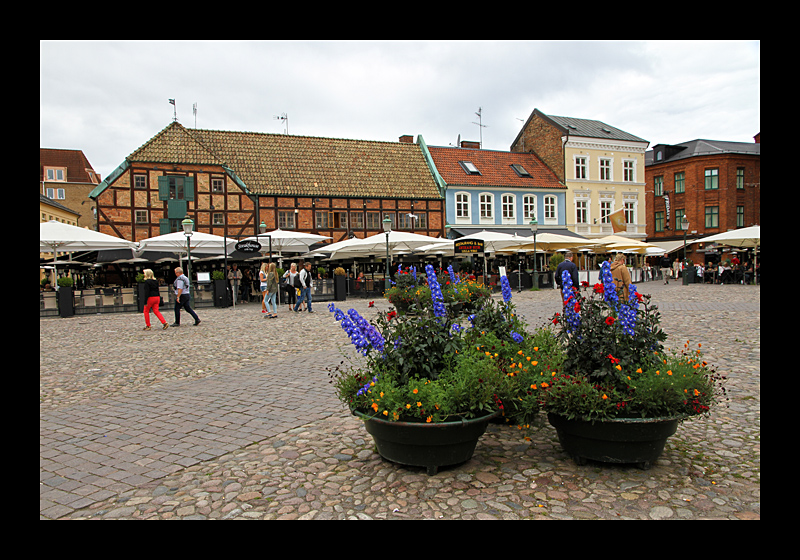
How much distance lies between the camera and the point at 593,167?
39.6 meters

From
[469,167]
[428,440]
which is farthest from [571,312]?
[469,167]

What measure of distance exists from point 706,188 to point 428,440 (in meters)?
51.8

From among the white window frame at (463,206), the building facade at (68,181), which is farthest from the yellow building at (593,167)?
the building facade at (68,181)

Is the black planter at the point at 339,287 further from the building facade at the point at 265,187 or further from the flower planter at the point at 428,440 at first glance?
the flower planter at the point at 428,440

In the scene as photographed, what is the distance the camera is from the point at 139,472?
4.02 meters

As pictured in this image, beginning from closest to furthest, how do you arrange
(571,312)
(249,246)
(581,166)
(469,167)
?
(571,312), (249,246), (469,167), (581,166)

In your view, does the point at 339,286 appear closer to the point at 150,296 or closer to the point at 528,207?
the point at 150,296

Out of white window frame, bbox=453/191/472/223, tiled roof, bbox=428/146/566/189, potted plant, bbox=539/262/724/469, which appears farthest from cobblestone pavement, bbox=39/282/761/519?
tiled roof, bbox=428/146/566/189

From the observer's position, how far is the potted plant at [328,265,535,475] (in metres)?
3.64

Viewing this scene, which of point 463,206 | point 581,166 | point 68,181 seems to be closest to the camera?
point 463,206

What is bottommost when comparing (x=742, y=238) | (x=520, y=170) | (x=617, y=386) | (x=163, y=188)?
(x=617, y=386)

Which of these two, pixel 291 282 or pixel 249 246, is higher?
pixel 249 246

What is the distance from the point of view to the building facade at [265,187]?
2945 cm

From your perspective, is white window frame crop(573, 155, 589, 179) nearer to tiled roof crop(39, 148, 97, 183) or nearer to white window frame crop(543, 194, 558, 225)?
white window frame crop(543, 194, 558, 225)
